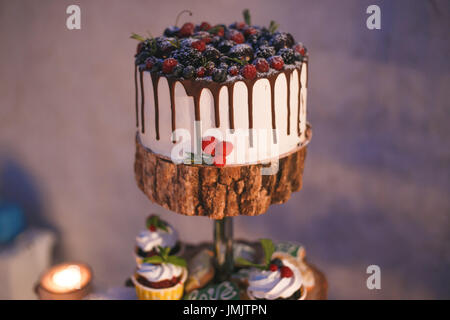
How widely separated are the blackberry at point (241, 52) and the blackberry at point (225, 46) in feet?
0.22

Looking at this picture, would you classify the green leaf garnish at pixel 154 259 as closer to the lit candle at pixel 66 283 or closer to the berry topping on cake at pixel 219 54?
the lit candle at pixel 66 283

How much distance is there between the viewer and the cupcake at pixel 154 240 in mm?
2078

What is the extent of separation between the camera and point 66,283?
7.14 ft

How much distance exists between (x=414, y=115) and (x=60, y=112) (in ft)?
6.98

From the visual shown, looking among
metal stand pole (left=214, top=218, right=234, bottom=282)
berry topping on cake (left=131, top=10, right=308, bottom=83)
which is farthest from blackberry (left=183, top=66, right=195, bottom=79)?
metal stand pole (left=214, top=218, right=234, bottom=282)

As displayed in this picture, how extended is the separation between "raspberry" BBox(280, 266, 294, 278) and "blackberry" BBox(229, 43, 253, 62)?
86cm

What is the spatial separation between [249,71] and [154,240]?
98 cm

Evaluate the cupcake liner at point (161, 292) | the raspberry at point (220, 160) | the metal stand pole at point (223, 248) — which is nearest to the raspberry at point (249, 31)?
the raspberry at point (220, 160)

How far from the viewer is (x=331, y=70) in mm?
2418

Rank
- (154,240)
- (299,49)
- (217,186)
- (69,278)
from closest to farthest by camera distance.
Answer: (217,186)
(299,49)
(154,240)
(69,278)

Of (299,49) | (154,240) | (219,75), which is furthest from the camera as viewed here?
(154,240)

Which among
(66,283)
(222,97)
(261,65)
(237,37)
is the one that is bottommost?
Answer: (66,283)

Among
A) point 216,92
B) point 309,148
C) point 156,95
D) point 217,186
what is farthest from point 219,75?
point 309,148

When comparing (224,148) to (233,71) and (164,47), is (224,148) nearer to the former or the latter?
(233,71)
